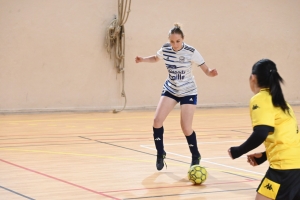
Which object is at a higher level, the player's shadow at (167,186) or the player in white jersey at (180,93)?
the player in white jersey at (180,93)

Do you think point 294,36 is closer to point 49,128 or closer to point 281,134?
point 49,128

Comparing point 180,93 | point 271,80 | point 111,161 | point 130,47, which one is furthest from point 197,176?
point 130,47

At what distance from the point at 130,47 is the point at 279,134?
9396 mm

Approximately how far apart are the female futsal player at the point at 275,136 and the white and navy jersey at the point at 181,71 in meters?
2.54

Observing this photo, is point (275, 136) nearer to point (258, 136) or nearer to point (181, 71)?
point (258, 136)

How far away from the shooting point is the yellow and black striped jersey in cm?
309

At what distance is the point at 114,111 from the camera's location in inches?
473

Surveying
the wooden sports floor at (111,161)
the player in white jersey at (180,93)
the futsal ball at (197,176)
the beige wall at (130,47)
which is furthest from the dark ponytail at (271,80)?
the beige wall at (130,47)

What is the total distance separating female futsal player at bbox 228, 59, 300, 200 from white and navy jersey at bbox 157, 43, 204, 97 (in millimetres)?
2542

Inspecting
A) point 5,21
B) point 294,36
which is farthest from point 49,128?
point 294,36

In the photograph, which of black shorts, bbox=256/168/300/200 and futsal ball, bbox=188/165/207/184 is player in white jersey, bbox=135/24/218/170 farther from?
black shorts, bbox=256/168/300/200

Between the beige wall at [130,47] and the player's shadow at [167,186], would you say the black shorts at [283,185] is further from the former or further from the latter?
the beige wall at [130,47]

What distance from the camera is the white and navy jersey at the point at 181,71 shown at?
574cm

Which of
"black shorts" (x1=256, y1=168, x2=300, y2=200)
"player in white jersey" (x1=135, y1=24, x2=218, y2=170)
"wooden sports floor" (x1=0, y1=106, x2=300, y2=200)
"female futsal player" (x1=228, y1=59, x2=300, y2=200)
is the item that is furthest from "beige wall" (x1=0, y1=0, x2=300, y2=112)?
"black shorts" (x1=256, y1=168, x2=300, y2=200)
